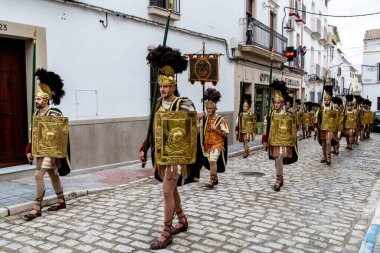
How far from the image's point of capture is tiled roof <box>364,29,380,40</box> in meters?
38.7

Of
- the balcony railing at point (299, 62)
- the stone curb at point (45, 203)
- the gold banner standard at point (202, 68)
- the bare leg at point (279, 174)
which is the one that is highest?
the balcony railing at point (299, 62)

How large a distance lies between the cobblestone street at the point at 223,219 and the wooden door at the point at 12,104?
7.82 ft

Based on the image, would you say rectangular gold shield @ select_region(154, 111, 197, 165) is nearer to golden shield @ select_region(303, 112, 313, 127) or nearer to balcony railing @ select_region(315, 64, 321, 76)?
golden shield @ select_region(303, 112, 313, 127)

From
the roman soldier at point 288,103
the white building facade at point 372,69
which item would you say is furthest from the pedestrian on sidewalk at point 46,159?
the white building facade at point 372,69

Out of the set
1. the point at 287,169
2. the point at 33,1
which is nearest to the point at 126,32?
the point at 33,1

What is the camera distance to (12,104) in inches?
317

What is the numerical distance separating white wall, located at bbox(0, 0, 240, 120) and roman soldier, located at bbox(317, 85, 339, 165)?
423cm

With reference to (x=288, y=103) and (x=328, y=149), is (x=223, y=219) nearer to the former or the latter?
(x=288, y=103)

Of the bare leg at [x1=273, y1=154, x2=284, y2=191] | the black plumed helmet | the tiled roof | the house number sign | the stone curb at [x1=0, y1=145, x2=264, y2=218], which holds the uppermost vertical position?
the tiled roof

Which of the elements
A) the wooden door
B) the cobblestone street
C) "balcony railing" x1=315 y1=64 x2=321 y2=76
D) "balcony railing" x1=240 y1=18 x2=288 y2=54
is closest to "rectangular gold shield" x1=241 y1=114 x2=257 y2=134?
the cobblestone street

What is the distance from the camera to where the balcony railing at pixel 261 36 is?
54.1ft

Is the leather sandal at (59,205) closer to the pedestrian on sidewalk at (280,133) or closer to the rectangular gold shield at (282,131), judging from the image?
the pedestrian on sidewalk at (280,133)

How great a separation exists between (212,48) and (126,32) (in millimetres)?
4862

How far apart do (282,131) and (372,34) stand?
3704cm
